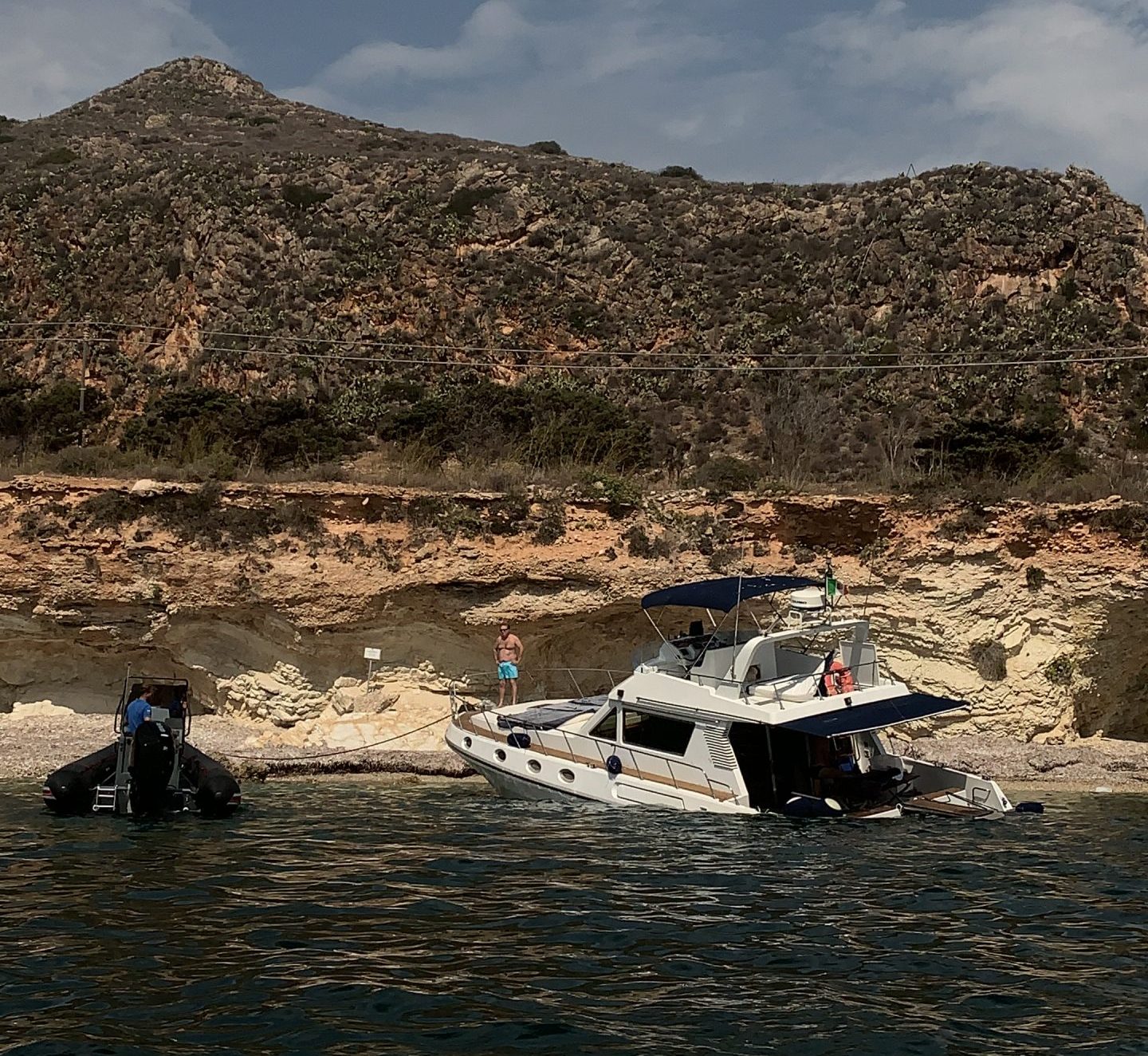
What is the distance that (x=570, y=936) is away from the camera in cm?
1041

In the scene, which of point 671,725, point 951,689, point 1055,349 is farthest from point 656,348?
point 671,725

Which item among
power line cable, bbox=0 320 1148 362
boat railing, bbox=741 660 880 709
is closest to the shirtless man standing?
boat railing, bbox=741 660 880 709

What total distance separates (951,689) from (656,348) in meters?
26.3

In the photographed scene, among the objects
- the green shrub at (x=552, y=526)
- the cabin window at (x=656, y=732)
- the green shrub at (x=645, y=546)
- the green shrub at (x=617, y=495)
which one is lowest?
the cabin window at (x=656, y=732)

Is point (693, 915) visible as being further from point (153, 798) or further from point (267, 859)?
point (153, 798)

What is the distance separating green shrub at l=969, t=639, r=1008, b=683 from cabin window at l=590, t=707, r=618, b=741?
9.28 metres

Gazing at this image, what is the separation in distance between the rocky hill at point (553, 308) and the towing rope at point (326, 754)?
1153 centimetres

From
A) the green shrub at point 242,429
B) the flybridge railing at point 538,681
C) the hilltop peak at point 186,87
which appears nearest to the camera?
the flybridge railing at point 538,681

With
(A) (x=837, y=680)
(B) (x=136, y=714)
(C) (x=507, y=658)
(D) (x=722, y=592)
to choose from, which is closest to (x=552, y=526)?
(C) (x=507, y=658)

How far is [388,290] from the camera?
48562 mm

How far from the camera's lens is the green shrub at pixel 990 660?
23.8m

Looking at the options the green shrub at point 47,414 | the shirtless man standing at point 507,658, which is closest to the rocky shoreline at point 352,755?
the shirtless man standing at point 507,658

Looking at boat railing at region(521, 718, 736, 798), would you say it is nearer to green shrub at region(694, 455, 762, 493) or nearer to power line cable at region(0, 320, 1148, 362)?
green shrub at region(694, 455, 762, 493)

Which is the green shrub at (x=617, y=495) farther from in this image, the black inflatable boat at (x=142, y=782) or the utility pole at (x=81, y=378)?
the utility pole at (x=81, y=378)
